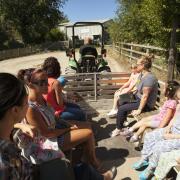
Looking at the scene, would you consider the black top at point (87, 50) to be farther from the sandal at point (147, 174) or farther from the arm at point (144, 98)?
the sandal at point (147, 174)

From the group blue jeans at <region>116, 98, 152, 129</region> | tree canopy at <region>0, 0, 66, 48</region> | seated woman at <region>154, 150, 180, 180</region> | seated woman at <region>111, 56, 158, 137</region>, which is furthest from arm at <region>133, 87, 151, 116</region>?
tree canopy at <region>0, 0, 66, 48</region>

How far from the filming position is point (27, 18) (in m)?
40.7

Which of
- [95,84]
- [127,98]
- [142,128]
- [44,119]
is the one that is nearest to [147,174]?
[142,128]

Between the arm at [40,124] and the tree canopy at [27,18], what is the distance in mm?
35804

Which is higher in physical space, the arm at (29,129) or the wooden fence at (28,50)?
the arm at (29,129)

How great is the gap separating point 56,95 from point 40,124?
1126 mm

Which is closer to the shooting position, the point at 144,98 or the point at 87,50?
the point at 144,98

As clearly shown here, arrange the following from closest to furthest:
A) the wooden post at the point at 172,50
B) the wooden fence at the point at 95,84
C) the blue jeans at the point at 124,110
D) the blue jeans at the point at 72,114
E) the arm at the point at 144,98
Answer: the blue jeans at the point at 72,114, the arm at the point at 144,98, the blue jeans at the point at 124,110, the wooden fence at the point at 95,84, the wooden post at the point at 172,50

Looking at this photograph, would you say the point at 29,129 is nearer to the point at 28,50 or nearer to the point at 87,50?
the point at 87,50

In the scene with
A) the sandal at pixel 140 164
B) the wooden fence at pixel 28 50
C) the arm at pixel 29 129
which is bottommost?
the wooden fence at pixel 28 50

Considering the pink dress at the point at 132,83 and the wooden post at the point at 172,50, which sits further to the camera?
the wooden post at the point at 172,50

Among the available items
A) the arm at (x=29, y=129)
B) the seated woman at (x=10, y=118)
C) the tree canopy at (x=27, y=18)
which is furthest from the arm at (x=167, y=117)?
the tree canopy at (x=27, y=18)

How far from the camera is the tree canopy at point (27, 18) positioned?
39.6 m

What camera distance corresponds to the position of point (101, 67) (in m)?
9.34
